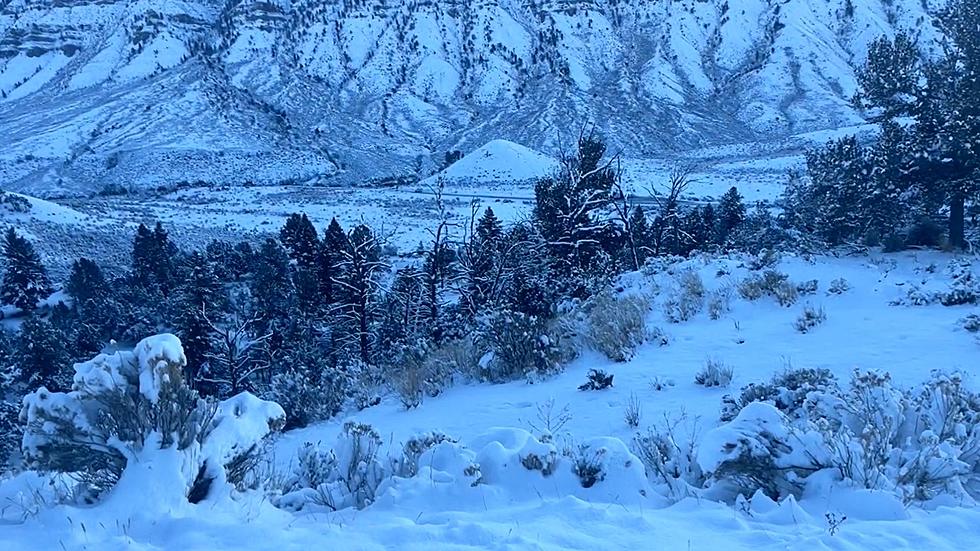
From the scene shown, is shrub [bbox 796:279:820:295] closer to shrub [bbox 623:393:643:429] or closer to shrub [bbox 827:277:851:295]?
shrub [bbox 827:277:851:295]

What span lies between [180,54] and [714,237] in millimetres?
140017

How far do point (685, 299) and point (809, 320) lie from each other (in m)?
1.94

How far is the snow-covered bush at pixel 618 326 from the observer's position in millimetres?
7402

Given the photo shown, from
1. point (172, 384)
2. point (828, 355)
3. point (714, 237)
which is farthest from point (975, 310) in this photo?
point (714, 237)

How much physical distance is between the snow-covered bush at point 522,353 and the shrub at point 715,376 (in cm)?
184

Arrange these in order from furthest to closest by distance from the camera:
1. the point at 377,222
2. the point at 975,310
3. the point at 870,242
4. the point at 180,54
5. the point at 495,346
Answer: the point at 180,54 → the point at 377,222 → the point at 870,242 → the point at 495,346 → the point at 975,310

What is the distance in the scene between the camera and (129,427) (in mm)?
3686

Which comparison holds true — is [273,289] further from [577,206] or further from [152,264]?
[577,206]

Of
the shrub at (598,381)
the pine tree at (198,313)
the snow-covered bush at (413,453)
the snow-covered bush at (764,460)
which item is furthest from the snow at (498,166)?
the snow-covered bush at (764,460)

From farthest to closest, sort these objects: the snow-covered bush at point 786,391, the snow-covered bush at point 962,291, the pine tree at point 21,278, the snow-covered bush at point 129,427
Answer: the pine tree at point 21,278, the snow-covered bush at point 962,291, the snow-covered bush at point 786,391, the snow-covered bush at point 129,427

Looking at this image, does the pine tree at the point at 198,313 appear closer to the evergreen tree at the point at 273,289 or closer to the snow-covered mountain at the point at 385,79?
the evergreen tree at the point at 273,289

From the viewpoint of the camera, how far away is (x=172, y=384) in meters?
3.80

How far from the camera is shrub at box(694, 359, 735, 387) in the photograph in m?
5.75

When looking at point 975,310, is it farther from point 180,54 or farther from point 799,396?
point 180,54
